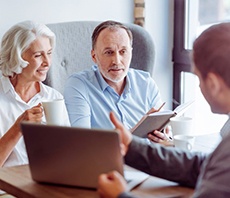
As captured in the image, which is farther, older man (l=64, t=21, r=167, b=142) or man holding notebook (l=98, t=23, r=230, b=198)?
older man (l=64, t=21, r=167, b=142)

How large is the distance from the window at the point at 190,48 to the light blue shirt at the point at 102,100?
93 centimetres

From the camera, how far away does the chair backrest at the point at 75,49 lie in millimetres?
2672

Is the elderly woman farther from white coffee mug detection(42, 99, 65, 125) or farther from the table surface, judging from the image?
the table surface

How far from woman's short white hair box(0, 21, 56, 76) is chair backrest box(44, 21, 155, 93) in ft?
1.23

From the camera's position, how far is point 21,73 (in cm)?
225

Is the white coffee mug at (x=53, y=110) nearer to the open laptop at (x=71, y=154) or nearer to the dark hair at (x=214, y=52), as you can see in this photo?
the open laptop at (x=71, y=154)

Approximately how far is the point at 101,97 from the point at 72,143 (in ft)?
3.36

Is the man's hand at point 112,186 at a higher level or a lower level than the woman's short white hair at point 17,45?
lower

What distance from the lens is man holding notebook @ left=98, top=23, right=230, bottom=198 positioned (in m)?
1.21

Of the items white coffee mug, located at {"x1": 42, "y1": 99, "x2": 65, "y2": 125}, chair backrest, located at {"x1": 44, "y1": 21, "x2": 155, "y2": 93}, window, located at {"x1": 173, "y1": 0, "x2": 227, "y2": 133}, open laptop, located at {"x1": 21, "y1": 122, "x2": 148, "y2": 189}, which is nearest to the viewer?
open laptop, located at {"x1": 21, "y1": 122, "x2": 148, "y2": 189}

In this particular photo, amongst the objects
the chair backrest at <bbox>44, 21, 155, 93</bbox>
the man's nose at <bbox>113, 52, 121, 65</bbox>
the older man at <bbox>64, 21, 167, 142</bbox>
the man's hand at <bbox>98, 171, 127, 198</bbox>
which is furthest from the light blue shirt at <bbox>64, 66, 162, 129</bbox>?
the man's hand at <bbox>98, 171, 127, 198</bbox>

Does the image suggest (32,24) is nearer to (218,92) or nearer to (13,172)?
(13,172)

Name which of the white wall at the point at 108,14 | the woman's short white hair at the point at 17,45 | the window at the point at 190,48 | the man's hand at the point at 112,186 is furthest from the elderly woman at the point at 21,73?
the window at the point at 190,48

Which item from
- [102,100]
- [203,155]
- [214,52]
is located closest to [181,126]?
[203,155]
